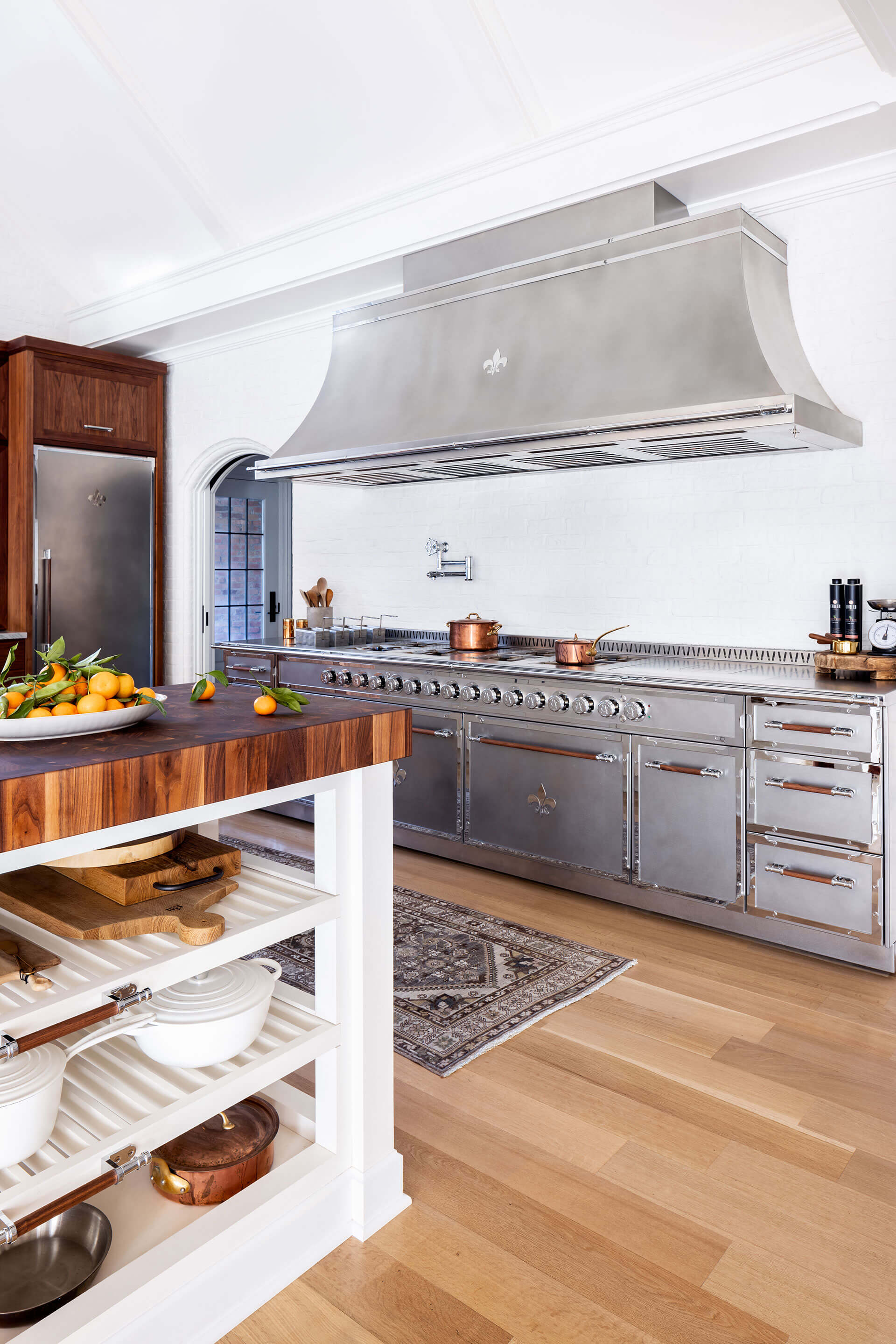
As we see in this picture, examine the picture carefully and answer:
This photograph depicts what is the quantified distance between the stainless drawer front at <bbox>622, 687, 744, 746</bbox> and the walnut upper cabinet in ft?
13.9

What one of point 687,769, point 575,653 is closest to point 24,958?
point 687,769

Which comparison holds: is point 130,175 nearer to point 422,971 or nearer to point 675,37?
point 675,37

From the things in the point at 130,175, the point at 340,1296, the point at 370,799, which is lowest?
the point at 340,1296

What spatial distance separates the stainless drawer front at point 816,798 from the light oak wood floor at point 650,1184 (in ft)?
1.68

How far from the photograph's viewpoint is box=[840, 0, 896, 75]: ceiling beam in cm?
260

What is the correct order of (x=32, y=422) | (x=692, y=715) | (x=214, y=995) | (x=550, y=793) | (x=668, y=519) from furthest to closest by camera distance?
(x=32, y=422) < (x=668, y=519) < (x=550, y=793) < (x=692, y=715) < (x=214, y=995)

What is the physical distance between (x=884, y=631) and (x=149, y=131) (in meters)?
4.62

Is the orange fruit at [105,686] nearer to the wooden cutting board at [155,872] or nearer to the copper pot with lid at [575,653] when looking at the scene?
the wooden cutting board at [155,872]

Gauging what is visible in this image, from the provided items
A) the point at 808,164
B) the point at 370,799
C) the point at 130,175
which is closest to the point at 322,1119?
the point at 370,799

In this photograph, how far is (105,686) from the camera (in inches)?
63.6

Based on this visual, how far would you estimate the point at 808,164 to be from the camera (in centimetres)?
356

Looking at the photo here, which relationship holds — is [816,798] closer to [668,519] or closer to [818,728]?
[818,728]

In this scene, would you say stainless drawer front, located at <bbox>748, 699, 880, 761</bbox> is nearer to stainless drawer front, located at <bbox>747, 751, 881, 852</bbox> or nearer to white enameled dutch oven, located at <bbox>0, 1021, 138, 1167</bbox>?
stainless drawer front, located at <bbox>747, 751, 881, 852</bbox>

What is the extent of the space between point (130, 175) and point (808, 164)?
3831mm
